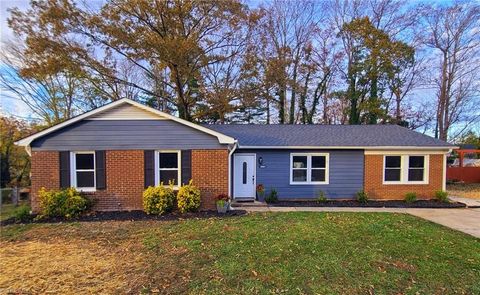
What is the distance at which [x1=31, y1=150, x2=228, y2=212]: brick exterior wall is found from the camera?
1009 cm

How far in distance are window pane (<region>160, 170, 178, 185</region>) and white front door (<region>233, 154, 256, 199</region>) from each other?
9.87 ft

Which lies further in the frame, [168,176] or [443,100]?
[443,100]

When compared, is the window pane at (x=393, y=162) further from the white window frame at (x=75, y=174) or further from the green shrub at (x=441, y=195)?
the white window frame at (x=75, y=174)

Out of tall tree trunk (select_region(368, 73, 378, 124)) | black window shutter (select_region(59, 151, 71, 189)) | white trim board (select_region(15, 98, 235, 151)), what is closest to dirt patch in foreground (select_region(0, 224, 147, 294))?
black window shutter (select_region(59, 151, 71, 189))

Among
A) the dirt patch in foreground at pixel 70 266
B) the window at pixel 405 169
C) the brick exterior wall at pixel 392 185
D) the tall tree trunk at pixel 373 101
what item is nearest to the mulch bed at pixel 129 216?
the dirt patch in foreground at pixel 70 266

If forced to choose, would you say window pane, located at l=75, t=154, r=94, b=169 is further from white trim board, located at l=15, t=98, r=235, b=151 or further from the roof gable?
the roof gable

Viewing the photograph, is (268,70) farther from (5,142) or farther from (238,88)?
(5,142)

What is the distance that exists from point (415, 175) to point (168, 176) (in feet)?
36.3

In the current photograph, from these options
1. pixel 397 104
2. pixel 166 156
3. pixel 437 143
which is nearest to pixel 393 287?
pixel 166 156

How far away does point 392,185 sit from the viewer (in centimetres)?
1295

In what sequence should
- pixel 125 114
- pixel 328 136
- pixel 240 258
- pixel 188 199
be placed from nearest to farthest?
pixel 240 258, pixel 188 199, pixel 125 114, pixel 328 136

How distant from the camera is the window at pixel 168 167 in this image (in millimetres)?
10566

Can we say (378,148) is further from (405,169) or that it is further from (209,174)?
(209,174)

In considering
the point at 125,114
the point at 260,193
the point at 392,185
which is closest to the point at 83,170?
the point at 125,114
